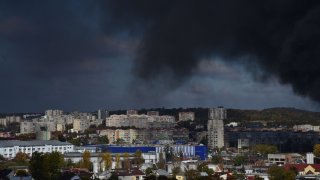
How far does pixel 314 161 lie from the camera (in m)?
22.3

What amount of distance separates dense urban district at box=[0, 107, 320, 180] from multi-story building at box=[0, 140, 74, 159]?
1.8 inches

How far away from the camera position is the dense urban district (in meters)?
16.2

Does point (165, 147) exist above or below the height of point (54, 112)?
below

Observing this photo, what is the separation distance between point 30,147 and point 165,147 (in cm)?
631

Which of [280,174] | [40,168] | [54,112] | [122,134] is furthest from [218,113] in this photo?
[40,168]

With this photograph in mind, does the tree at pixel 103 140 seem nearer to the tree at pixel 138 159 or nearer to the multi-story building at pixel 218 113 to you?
the tree at pixel 138 159

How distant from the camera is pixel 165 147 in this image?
98.2 ft

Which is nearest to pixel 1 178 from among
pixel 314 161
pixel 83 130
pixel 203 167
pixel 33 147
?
pixel 203 167

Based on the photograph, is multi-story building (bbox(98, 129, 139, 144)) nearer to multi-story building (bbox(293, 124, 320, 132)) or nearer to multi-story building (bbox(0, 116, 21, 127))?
multi-story building (bbox(293, 124, 320, 132))

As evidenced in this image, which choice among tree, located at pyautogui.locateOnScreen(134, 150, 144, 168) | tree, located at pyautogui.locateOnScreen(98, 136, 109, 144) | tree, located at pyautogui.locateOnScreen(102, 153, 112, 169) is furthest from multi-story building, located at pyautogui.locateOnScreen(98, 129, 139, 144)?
tree, located at pyautogui.locateOnScreen(102, 153, 112, 169)

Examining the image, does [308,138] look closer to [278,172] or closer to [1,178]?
[278,172]

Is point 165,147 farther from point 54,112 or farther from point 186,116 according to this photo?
point 54,112

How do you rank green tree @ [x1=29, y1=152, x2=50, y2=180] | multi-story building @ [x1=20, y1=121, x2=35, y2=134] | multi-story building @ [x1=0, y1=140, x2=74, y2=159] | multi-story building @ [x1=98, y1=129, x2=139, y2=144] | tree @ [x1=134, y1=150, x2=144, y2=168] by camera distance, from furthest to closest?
multi-story building @ [x1=20, y1=121, x2=35, y2=134]
multi-story building @ [x1=98, y1=129, x2=139, y2=144]
multi-story building @ [x1=0, y1=140, x2=74, y2=159]
tree @ [x1=134, y1=150, x2=144, y2=168]
green tree @ [x1=29, y1=152, x2=50, y2=180]

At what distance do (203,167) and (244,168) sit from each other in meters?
1.70
